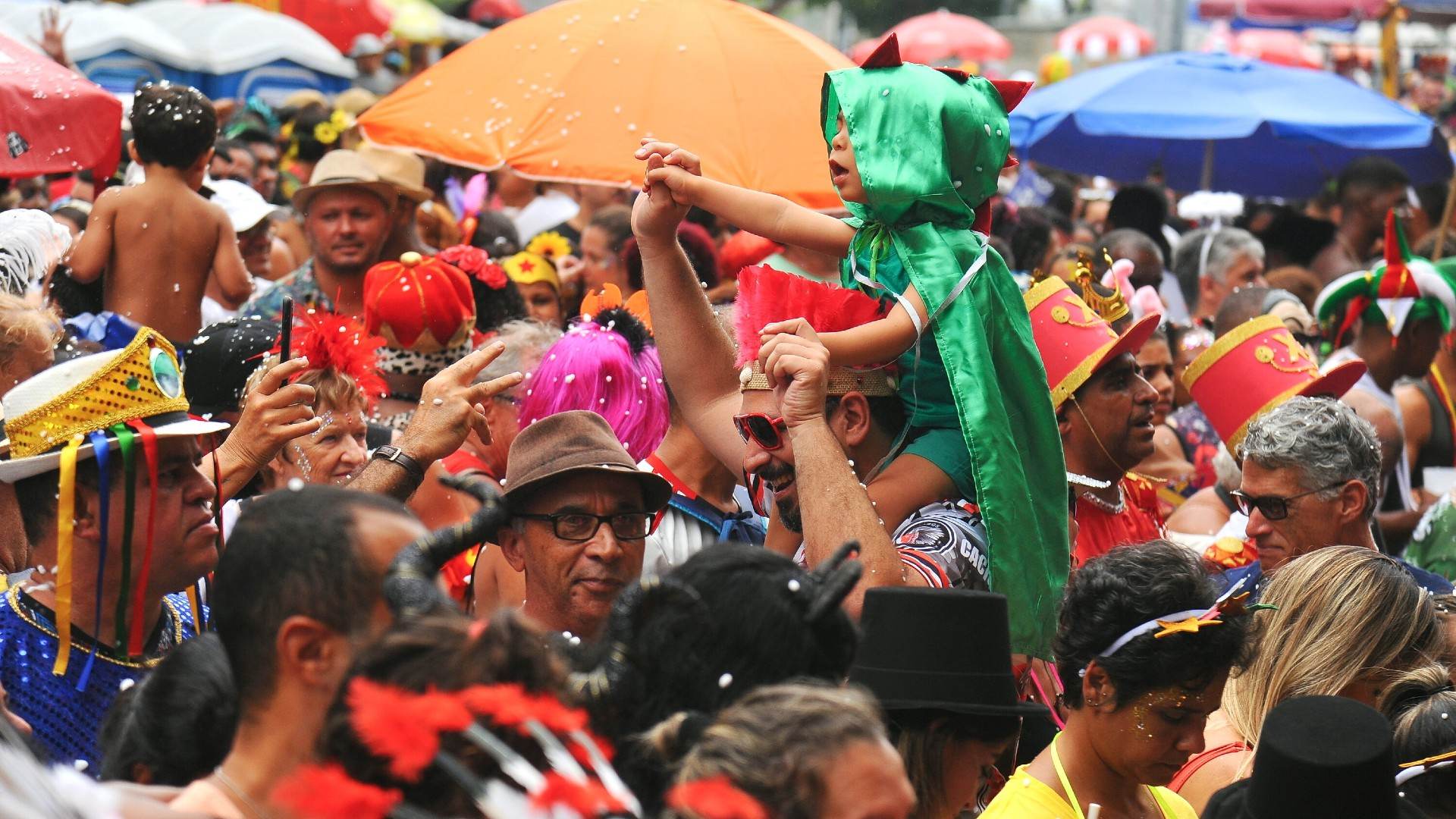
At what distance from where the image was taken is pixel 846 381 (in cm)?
372

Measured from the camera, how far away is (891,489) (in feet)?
12.1

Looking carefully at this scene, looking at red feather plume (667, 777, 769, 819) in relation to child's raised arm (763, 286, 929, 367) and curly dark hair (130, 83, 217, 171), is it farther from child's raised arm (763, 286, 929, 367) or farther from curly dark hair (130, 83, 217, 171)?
curly dark hair (130, 83, 217, 171)

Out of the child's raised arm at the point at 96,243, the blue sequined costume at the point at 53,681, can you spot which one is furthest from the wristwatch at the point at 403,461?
the child's raised arm at the point at 96,243

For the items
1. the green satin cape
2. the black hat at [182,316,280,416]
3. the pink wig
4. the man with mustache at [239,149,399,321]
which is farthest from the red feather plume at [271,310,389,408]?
the man with mustache at [239,149,399,321]

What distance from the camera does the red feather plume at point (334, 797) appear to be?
1.77m

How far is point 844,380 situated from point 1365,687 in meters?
1.43

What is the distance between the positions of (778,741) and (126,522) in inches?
69.4

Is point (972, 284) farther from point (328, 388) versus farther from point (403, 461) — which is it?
point (328, 388)

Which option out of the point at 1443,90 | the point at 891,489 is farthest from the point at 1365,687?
the point at 1443,90

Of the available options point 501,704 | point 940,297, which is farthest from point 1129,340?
point 501,704

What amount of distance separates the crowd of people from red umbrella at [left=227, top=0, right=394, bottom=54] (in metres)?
14.6

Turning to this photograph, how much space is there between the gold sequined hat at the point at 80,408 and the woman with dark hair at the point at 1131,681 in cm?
184

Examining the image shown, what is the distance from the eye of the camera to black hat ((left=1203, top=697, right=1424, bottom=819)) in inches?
108

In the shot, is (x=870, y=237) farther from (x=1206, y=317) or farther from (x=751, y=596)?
(x=1206, y=317)
